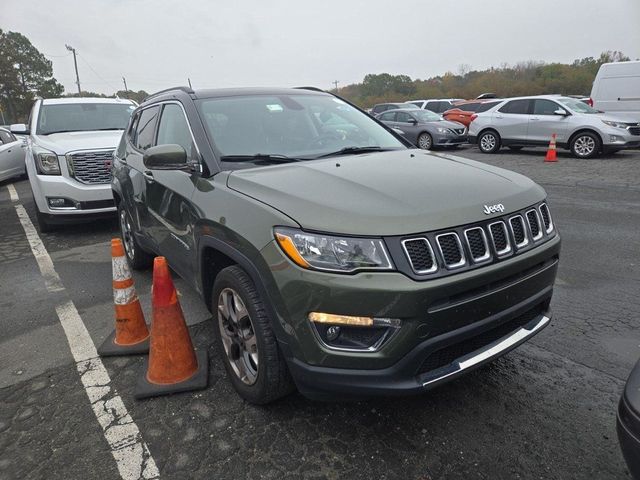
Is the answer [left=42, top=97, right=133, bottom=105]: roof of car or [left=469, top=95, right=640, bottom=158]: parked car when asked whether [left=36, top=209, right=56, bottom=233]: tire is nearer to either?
[left=42, top=97, right=133, bottom=105]: roof of car

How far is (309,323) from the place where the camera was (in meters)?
2.02

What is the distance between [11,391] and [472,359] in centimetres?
285

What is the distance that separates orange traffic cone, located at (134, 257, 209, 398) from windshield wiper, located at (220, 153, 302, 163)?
2.47 feet

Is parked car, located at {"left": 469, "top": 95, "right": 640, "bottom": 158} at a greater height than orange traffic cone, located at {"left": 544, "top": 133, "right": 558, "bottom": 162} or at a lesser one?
greater

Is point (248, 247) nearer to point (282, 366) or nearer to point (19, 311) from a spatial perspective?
point (282, 366)

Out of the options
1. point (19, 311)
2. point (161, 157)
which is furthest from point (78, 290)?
point (161, 157)

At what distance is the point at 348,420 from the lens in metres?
2.53

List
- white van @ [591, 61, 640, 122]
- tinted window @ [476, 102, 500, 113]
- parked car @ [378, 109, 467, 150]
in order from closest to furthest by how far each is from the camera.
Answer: white van @ [591, 61, 640, 122] < parked car @ [378, 109, 467, 150] < tinted window @ [476, 102, 500, 113]

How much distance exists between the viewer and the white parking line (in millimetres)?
2258

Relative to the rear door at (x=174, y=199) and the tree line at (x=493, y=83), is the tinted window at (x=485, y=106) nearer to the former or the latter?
the rear door at (x=174, y=199)

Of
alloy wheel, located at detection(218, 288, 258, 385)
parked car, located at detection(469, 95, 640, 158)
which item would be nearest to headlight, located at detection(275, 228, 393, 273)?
alloy wheel, located at detection(218, 288, 258, 385)

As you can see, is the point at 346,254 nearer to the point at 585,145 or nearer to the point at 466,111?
the point at 585,145

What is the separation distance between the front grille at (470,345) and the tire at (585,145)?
11434 millimetres

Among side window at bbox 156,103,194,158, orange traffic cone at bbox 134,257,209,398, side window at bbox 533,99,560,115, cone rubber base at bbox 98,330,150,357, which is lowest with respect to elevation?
cone rubber base at bbox 98,330,150,357
